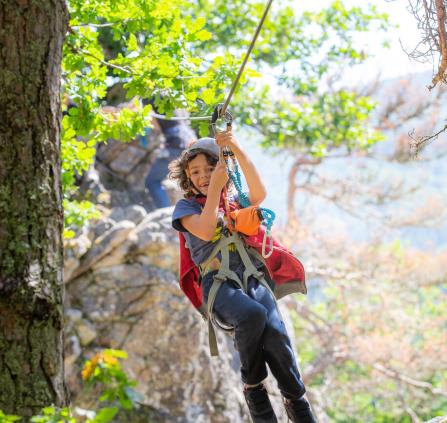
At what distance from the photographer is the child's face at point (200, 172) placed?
3.62 m

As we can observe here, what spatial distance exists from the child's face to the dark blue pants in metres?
0.56

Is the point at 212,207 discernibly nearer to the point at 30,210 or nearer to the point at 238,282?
the point at 238,282

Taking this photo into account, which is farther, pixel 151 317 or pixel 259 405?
pixel 151 317

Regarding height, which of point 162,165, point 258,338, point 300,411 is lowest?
point 300,411

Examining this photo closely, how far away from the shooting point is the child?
3.24 m

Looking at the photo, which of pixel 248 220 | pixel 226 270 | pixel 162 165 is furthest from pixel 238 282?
pixel 162 165

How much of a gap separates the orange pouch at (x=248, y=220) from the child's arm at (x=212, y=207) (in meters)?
0.15

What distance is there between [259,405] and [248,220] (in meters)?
0.86

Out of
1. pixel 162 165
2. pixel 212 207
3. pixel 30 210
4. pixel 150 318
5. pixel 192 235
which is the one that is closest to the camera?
pixel 30 210

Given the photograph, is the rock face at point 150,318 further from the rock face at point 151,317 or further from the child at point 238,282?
the child at point 238,282

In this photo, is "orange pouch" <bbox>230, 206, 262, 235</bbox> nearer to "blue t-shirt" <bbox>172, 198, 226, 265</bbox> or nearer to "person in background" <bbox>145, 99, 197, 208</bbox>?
"blue t-shirt" <bbox>172, 198, 226, 265</bbox>

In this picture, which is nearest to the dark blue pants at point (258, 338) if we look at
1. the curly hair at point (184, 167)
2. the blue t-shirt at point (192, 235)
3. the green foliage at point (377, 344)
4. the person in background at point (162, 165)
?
the blue t-shirt at point (192, 235)

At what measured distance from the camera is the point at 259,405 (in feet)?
11.0

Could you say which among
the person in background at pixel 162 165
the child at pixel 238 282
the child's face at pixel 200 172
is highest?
the person in background at pixel 162 165
